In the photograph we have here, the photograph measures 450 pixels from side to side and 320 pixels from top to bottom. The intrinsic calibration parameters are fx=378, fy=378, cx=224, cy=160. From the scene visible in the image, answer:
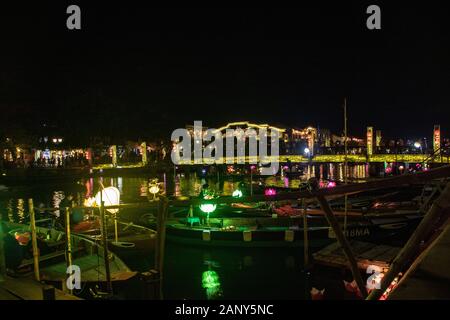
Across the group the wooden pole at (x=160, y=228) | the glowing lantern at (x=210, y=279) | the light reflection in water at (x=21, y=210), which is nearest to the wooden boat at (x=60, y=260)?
the glowing lantern at (x=210, y=279)

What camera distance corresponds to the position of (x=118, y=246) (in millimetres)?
13328

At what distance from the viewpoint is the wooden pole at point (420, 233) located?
10.8ft

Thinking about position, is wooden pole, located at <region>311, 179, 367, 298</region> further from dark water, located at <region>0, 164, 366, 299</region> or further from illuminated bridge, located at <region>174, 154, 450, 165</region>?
illuminated bridge, located at <region>174, 154, 450, 165</region>

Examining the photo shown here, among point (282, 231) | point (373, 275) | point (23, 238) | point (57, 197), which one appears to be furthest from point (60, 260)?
point (57, 197)

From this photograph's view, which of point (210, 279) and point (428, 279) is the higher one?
point (428, 279)

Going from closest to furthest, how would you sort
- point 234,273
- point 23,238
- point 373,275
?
point 373,275, point 23,238, point 234,273

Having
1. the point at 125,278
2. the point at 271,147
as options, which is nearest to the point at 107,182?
the point at 125,278

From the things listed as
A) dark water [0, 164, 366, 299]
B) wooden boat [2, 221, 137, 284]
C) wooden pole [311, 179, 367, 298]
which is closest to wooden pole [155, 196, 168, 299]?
wooden pole [311, 179, 367, 298]

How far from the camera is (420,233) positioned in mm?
3348

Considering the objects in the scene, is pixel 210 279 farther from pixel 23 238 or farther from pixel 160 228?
pixel 160 228

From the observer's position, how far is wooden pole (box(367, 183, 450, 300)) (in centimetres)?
329

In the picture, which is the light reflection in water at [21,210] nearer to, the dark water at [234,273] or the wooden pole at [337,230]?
the dark water at [234,273]
